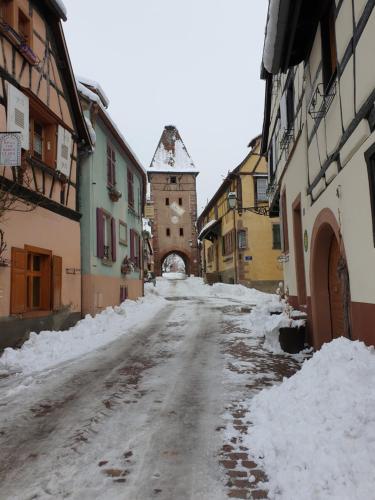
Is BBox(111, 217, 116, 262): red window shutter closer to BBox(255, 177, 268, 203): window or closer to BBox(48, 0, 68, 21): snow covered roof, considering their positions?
BBox(48, 0, 68, 21): snow covered roof

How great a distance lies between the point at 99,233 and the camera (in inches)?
546

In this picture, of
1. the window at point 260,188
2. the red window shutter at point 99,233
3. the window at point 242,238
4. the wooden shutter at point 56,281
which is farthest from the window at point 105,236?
the window at point 260,188

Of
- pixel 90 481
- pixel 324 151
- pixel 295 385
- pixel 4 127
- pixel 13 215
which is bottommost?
pixel 90 481

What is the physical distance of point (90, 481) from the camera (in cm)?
314

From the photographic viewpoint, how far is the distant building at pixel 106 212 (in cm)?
1316

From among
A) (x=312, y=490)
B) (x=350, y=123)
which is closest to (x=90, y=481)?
(x=312, y=490)

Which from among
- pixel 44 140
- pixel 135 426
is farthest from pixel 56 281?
pixel 135 426

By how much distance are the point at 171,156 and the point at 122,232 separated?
3256 cm

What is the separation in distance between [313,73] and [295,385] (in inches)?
215

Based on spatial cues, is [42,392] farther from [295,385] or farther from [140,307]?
[140,307]

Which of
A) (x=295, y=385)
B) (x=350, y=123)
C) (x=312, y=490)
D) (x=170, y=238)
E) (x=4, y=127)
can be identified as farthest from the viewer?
(x=170, y=238)

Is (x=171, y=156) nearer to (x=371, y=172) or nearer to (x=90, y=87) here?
(x=90, y=87)

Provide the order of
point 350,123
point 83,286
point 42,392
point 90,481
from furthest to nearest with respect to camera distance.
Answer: point 83,286 < point 42,392 < point 350,123 < point 90,481

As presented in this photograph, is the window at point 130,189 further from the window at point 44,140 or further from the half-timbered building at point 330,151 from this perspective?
the half-timbered building at point 330,151
